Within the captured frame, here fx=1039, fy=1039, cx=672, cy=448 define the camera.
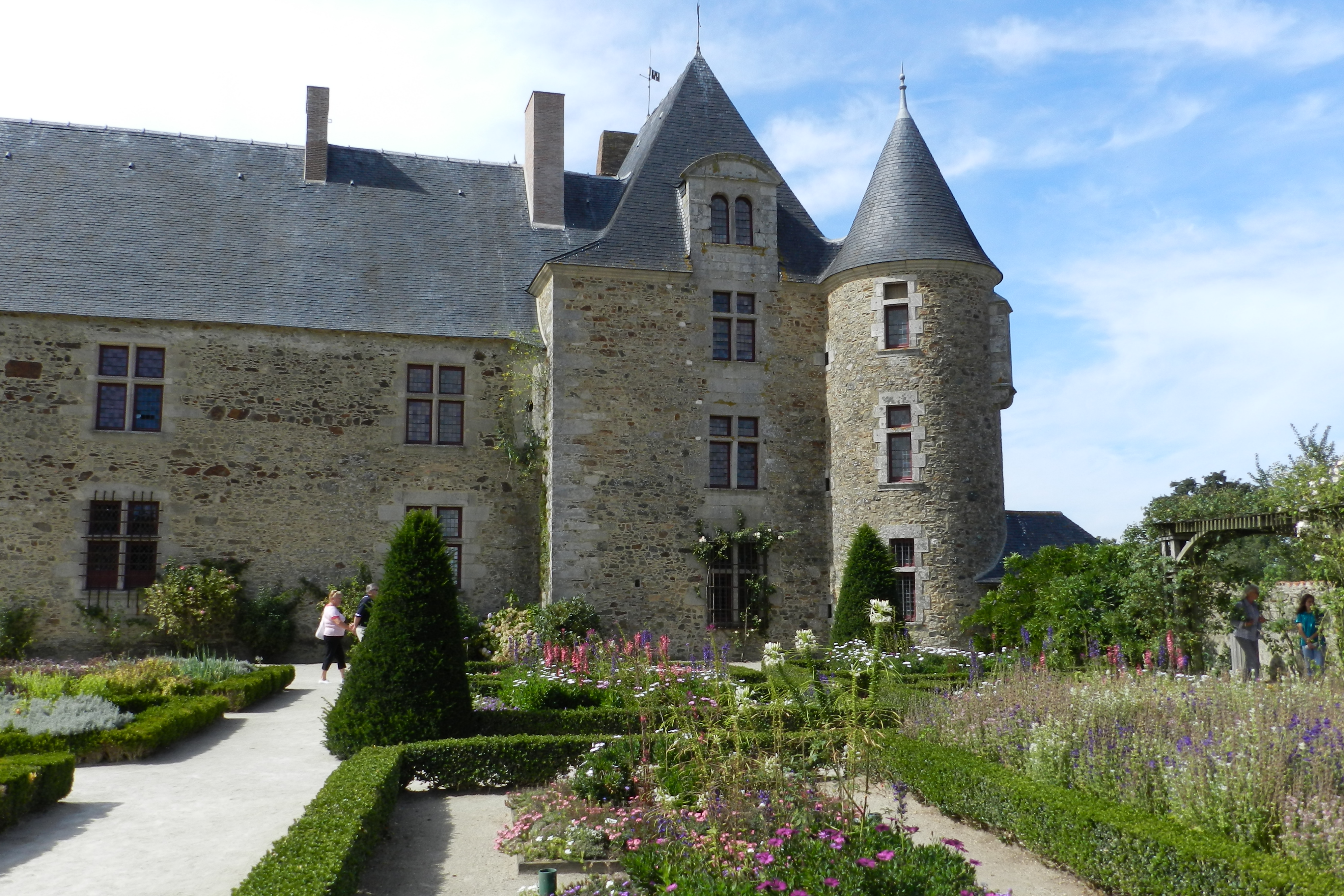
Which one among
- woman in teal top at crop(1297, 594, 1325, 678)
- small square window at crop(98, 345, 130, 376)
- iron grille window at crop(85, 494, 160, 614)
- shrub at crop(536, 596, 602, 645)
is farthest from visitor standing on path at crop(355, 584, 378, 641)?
woman in teal top at crop(1297, 594, 1325, 678)

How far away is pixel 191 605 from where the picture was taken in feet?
44.9

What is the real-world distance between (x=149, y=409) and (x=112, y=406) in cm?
47

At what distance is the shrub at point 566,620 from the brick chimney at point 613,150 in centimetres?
919

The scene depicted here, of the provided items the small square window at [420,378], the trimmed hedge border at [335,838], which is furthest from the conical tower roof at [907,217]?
the trimmed hedge border at [335,838]

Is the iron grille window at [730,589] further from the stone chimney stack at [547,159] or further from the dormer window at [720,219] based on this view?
the stone chimney stack at [547,159]

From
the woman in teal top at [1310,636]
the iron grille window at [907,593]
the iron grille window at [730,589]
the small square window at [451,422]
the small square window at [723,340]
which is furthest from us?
the small square window at [723,340]

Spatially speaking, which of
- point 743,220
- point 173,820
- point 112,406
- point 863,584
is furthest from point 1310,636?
point 112,406

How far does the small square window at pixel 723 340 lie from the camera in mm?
15773

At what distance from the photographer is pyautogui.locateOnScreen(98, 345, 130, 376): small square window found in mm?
14398

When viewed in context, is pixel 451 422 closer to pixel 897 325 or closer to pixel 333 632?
pixel 333 632

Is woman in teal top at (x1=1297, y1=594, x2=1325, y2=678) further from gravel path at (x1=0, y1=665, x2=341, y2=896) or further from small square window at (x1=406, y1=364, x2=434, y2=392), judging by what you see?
small square window at (x1=406, y1=364, x2=434, y2=392)

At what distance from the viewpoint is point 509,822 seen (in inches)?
244

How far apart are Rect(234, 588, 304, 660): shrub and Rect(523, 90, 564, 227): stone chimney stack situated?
749 centimetres

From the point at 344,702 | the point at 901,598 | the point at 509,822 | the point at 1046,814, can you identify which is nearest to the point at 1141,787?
the point at 1046,814
